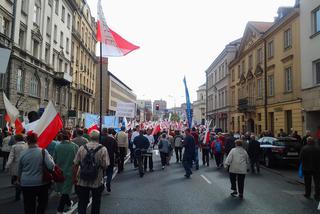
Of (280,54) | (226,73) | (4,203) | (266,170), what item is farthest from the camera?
(226,73)

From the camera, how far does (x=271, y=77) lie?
32.8 m

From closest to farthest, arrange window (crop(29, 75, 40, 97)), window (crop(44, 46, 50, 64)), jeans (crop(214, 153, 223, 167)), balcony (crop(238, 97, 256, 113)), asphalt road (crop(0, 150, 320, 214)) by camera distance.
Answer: asphalt road (crop(0, 150, 320, 214)) < jeans (crop(214, 153, 223, 167)) < window (crop(29, 75, 40, 97)) < window (crop(44, 46, 50, 64)) < balcony (crop(238, 97, 256, 113))

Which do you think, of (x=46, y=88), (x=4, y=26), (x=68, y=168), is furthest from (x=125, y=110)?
(x=46, y=88)

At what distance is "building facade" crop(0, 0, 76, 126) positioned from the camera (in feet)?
88.5

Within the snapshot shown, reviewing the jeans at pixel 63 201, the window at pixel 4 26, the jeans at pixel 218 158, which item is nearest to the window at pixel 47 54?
the window at pixel 4 26

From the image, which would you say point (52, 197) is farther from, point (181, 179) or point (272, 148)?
point (272, 148)

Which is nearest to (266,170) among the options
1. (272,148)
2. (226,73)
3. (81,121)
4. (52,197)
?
(272,148)

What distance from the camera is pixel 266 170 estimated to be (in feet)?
53.8

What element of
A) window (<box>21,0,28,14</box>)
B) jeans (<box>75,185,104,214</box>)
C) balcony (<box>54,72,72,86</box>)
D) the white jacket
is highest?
window (<box>21,0,28,14</box>)

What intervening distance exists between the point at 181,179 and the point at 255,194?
125 inches

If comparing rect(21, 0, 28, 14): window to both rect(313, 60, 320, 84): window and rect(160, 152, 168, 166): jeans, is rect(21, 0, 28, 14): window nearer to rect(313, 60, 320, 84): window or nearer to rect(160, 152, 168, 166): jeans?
rect(160, 152, 168, 166): jeans

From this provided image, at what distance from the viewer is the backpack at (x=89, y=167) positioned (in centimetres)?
599

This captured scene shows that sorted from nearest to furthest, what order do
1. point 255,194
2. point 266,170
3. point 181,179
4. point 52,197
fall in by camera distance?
point 52,197, point 255,194, point 181,179, point 266,170

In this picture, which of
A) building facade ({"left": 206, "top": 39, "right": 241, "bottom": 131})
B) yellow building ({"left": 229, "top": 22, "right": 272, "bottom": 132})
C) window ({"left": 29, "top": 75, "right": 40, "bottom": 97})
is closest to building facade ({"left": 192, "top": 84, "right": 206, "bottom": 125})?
building facade ({"left": 206, "top": 39, "right": 241, "bottom": 131})
